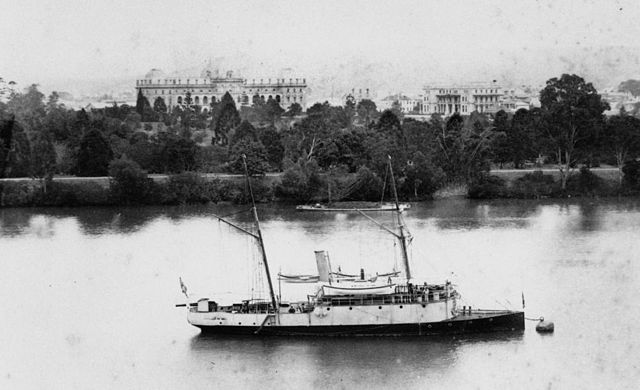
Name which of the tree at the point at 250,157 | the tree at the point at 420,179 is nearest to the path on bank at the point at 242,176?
the tree at the point at 250,157

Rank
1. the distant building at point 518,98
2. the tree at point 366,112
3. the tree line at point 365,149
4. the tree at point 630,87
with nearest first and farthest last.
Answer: the tree line at point 365,149
the tree at point 366,112
the distant building at point 518,98
the tree at point 630,87

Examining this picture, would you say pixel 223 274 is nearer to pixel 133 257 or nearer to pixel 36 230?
pixel 133 257

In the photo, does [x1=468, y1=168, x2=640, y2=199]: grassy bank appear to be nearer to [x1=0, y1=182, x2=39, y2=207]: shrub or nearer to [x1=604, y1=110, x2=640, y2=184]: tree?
[x1=604, y1=110, x2=640, y2=184]: tree

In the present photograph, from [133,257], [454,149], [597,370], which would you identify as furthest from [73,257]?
[454,149]

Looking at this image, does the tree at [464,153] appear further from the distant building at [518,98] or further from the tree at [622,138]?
the distant building at [518,98]

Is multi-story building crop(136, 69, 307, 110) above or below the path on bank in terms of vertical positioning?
above

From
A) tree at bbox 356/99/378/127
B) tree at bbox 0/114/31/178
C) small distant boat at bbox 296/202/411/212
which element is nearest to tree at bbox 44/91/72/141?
tree at bbox 0/114/31/178
